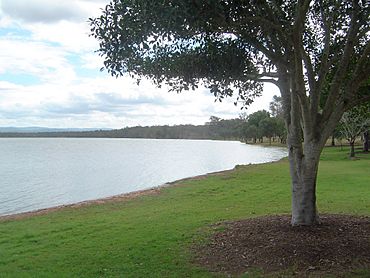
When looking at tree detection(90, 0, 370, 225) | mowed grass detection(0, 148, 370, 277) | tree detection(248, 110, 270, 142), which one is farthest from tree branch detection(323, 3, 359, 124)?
tree detection(248, 110, 270, 142)

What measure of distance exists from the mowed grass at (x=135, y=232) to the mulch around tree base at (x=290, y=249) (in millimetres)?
616

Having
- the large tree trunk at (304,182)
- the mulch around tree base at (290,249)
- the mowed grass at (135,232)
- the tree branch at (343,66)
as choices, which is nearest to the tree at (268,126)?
the mowed grass at (135,232)

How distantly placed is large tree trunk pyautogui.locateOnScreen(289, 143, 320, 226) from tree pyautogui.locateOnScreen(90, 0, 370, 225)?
21 mm

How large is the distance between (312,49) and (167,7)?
21.3ft

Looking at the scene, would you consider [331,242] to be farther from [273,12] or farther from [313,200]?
[273,12]

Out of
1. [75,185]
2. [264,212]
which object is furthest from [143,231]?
[75,185]

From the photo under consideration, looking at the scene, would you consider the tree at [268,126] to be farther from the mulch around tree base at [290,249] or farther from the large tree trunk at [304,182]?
the large tree trunk at [304,182]

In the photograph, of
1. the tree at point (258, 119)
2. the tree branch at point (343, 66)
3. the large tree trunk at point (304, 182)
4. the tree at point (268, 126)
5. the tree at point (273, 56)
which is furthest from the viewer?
the tree at point (258, 119)

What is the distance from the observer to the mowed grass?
8.42m

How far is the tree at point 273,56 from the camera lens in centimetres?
734

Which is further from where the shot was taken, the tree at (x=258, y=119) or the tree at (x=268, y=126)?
the tree at (x=258, y=119)

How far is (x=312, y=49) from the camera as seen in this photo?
11.3m

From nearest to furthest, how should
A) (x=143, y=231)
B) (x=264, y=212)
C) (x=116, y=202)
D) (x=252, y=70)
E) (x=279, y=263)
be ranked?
(x=279, y=263) → (x=252, y=70) → (x=143, y=231) → (x=264, y=212) → (x=116, y=202)

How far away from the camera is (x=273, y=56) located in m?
9.16
